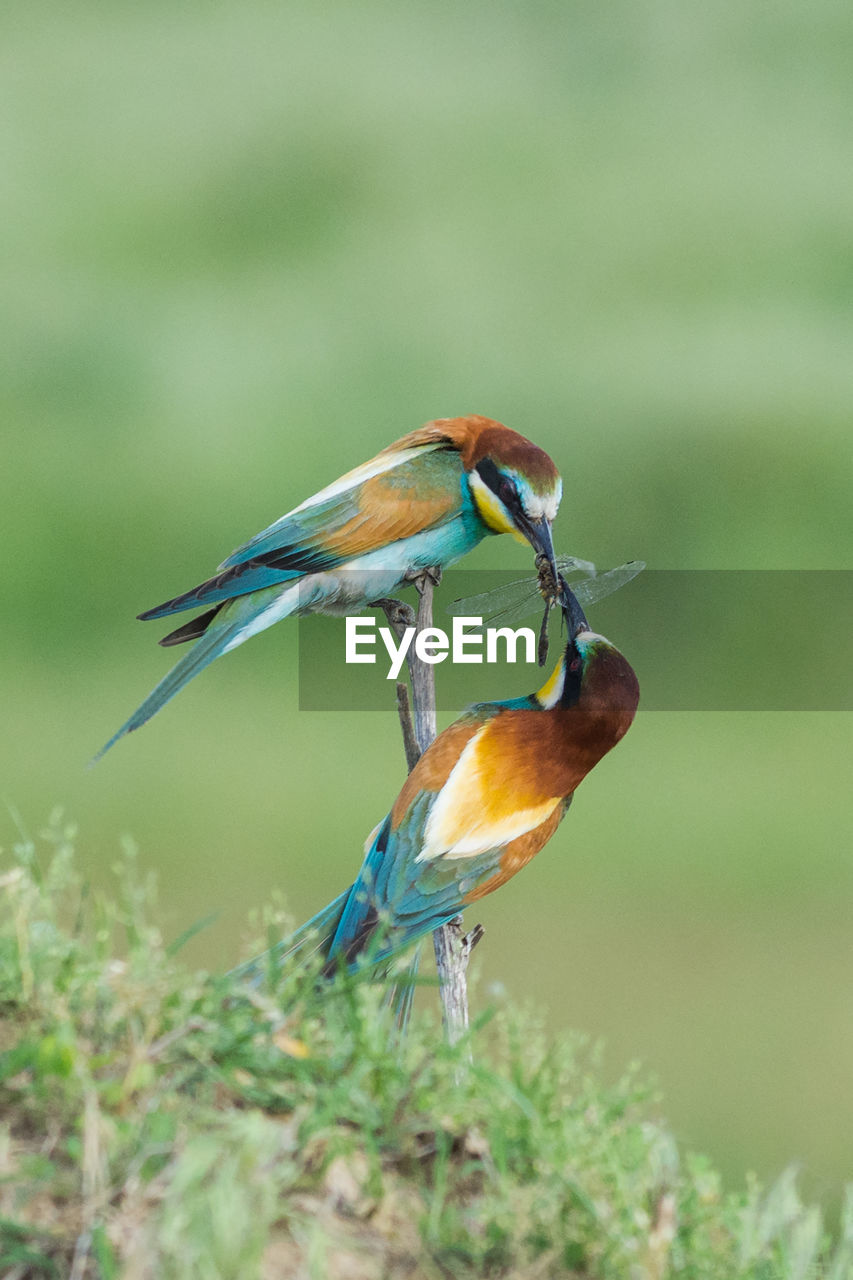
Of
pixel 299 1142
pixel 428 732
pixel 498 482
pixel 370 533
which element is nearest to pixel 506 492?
pixel 498 482

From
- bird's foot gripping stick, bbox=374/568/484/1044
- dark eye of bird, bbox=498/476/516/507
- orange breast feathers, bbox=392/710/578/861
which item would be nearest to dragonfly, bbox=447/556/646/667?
bird's foot gripping stick, bbox=374/568/484/1044

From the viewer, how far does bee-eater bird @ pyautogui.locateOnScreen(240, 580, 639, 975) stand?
2061mm

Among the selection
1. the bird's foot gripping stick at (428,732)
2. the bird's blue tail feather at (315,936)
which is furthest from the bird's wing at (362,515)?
the bird's blue tail feather at (315,936)

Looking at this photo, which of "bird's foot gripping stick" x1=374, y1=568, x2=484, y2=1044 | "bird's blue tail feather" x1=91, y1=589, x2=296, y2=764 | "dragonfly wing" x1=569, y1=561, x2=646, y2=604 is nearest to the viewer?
"bird's foot gripping stick" x1=374, y1=568, x2=484, y2=1044

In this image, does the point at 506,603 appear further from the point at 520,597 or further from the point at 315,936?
the point at 315,936

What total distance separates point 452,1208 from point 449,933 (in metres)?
0.70

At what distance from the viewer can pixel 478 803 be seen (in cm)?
210

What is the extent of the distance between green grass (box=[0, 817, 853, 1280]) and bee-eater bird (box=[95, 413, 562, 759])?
70 centimetres

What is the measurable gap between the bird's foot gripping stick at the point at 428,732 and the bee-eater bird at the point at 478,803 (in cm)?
7

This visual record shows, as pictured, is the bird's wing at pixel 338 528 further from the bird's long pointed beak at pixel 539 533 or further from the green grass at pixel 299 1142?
the green grass at pixel 299 1142

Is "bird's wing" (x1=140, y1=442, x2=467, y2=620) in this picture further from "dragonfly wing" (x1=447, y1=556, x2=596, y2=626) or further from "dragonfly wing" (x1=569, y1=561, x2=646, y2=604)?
"dragonfly wing" (x1=569, y1=561, x2=646, y2=604)

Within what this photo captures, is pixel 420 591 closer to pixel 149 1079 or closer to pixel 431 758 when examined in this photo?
pixel 431 758

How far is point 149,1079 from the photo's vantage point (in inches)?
55.3

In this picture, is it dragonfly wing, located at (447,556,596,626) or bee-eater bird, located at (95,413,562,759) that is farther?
dragonfly wing, located at (447,556,596,626)
